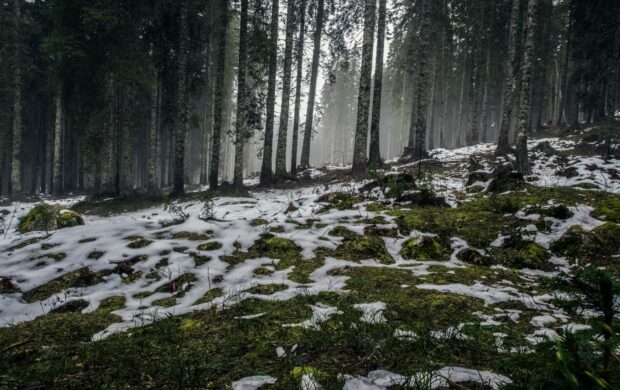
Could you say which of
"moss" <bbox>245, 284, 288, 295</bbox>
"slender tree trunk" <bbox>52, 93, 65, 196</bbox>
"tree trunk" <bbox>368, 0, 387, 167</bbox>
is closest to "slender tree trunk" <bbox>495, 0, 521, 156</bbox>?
"tree trunk" <bbox>368, 0, 387, 167</bbox>

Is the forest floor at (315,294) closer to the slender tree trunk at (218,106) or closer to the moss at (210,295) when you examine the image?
the moss at (210,295)

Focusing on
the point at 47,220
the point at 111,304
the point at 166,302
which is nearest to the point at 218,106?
the point at 47,220

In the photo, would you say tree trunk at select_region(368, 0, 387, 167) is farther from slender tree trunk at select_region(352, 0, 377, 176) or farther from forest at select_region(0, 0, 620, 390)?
slender tree trunk at select_region(352, 0, 377, 176)

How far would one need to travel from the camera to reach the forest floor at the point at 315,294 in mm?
2334

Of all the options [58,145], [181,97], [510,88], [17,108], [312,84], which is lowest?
[58,145]

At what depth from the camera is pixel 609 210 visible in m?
5.93

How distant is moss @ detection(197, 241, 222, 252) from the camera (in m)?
5.34

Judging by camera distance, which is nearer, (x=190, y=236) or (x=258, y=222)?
(x=190, y=236)

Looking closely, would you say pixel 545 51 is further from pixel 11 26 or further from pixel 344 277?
pixel 11 26

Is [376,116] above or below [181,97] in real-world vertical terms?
below

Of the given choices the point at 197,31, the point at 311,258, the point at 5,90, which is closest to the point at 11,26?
the point at 5,90

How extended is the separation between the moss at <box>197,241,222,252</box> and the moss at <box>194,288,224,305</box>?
124cm

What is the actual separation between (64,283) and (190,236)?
1.88 m

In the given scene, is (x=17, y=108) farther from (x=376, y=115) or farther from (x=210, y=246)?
(x=210, y=246)
